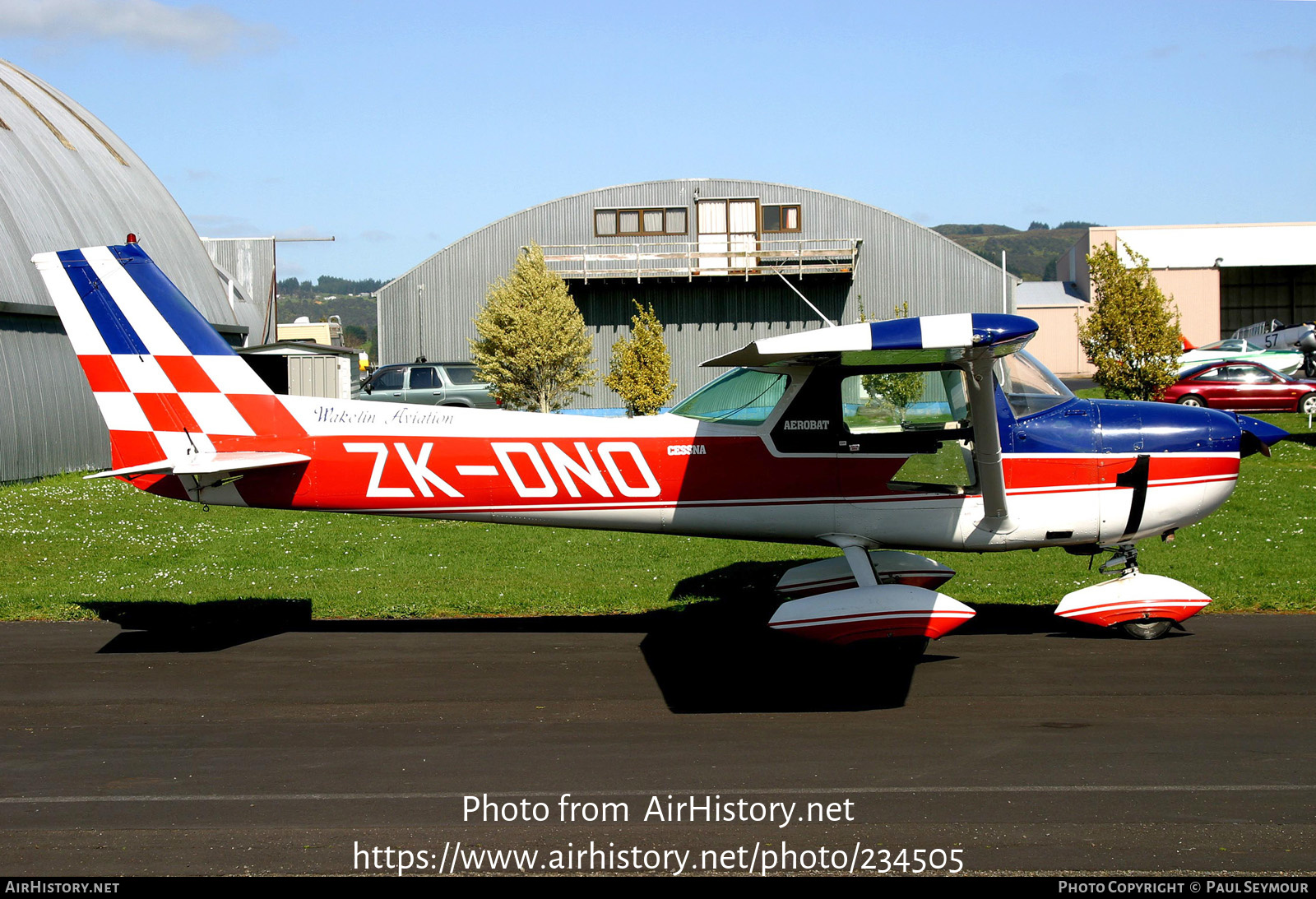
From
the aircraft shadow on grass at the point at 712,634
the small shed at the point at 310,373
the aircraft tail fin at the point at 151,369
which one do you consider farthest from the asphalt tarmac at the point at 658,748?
the small shed at the point at 310,373

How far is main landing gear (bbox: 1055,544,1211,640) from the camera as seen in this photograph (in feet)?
24.5

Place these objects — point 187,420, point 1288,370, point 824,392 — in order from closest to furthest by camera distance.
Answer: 1. point 824,392
2. point 187,420
3. point 1288,370

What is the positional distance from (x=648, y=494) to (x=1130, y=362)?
50.4 feet

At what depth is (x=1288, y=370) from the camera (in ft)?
102

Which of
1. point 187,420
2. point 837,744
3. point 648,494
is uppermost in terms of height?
point 187,420

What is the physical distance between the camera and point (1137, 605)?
7488 millimetres

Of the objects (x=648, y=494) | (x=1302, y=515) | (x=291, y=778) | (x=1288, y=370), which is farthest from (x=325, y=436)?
(x=1288, y=370)

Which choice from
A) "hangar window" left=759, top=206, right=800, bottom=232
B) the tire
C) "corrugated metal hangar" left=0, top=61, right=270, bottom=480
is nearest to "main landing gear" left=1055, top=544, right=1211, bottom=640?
the tire

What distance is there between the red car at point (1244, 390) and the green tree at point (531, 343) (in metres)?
15.9

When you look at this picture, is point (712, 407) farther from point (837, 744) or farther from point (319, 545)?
point (319, 545)

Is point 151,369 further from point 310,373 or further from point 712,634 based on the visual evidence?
point 310,373

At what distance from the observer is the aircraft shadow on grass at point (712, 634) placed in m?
6.50

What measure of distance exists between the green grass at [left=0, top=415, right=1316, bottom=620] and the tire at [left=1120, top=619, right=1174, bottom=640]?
4.30 ft

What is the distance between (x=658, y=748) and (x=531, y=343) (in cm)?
2424
